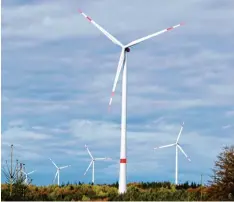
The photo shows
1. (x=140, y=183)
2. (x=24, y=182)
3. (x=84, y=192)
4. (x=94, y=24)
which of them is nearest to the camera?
(x=24, y=182)

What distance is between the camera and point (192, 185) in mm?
47562

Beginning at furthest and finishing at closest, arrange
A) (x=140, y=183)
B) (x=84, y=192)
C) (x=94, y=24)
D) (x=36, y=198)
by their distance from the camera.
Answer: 1. (x=140, y=183)
2. (x=94, y=24)
3. (x=84, y=192)
4. (x=36, y=198)

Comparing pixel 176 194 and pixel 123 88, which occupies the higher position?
pixel 123 88

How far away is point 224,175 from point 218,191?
3.35 feet

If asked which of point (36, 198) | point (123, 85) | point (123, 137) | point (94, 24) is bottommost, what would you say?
point (36, 198)

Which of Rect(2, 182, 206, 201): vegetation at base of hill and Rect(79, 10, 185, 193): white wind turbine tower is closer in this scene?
Rect(2, 182, 206, 201): vegetation at base of hill

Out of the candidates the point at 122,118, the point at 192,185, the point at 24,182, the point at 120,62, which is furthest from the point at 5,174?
the point at 192,185

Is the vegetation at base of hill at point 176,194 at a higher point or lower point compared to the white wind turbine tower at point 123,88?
lower

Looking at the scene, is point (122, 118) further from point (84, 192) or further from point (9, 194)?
point (9, 194)

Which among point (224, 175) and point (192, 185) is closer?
point (224, 175)

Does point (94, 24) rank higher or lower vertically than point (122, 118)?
higher

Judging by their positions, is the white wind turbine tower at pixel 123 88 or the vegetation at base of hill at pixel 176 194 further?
the white wind turbine tower at pixel 123 88

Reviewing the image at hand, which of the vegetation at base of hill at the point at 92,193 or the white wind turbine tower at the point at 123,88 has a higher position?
the white wind turbine tower at the point at 123,88

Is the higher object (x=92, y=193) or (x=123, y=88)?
(x=123, y=88)
